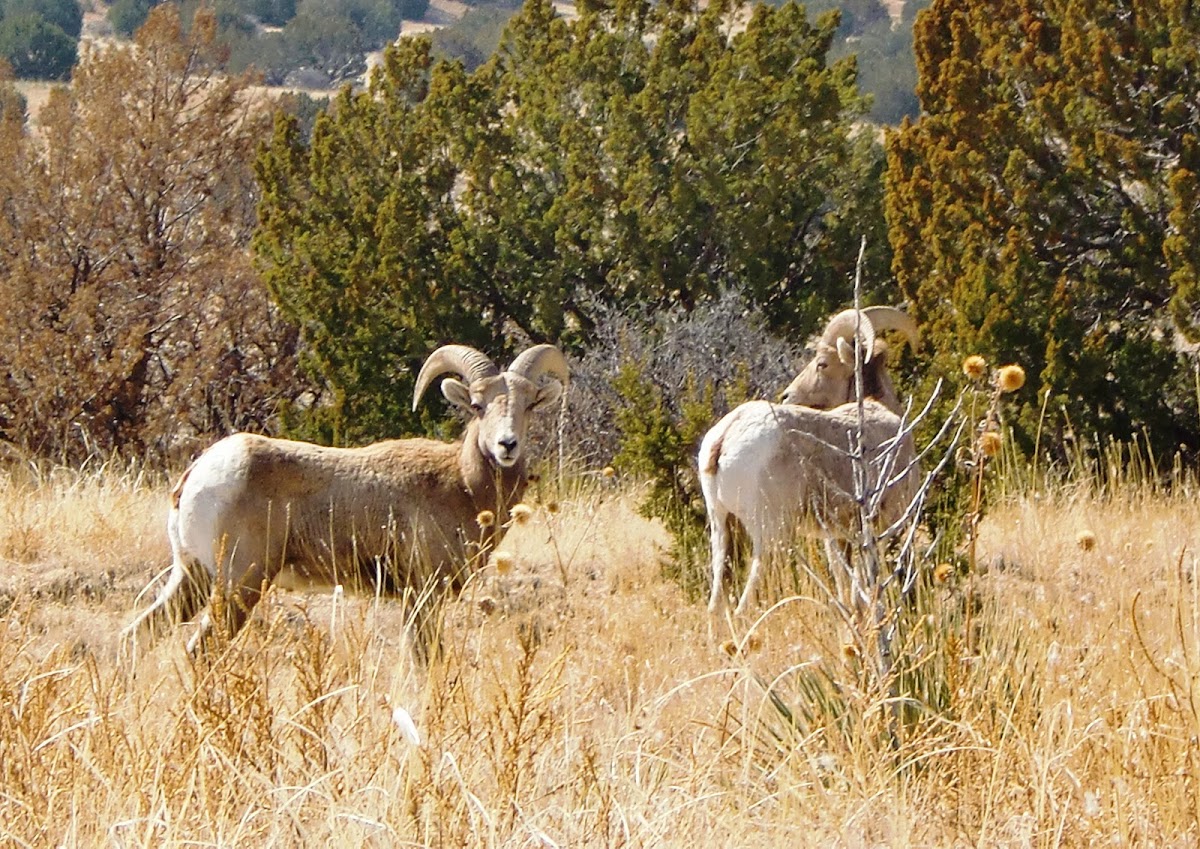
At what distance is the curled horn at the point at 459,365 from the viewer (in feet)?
22.9

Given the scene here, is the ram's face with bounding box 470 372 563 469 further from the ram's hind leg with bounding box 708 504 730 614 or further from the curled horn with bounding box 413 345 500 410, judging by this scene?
the ram's hind leg with bounding box 708 504 730 614

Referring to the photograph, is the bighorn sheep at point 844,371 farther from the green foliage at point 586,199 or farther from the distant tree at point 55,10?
the distant tree at point 55,10

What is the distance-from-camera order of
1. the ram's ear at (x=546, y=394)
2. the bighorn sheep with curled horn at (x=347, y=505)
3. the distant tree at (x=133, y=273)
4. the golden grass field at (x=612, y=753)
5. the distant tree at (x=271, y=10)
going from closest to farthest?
the golden grass field at (x=612, y=753), the bighorn sheep with curled horn at (x=347, y=505), the ram's ear at (x=546, y=394), the distant tree at (x=133, y=273), the distant tree at (x=271, y=10)

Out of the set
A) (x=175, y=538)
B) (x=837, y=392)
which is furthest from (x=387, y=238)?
(x=175, y=538)

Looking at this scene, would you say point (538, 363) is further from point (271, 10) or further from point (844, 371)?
point (271, 10)

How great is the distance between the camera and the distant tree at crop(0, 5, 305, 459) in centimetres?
1212

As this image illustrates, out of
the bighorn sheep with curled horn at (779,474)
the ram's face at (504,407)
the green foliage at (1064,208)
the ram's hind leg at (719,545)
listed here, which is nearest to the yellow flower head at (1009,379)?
the bighorn sheep with curled horn at (779,474)

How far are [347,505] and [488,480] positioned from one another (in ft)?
2.02

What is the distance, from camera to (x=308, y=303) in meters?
12.0

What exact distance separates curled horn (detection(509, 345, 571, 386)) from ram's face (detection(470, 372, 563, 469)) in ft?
0.18

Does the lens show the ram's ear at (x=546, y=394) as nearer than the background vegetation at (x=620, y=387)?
No

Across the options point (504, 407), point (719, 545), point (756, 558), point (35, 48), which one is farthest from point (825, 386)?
point (35, 48)

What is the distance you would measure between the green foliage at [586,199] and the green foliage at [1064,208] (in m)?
0.91

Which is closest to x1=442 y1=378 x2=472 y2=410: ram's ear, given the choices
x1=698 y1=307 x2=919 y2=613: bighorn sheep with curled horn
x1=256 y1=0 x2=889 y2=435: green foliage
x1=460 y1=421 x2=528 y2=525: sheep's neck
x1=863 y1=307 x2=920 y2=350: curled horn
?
x1=460 y1=421 x2=528 y2=525: sheep's neck
